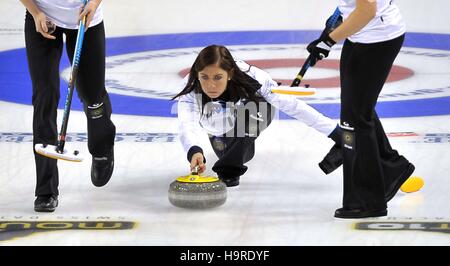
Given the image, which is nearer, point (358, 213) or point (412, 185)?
point (358, 213)

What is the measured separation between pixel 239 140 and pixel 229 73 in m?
0.39

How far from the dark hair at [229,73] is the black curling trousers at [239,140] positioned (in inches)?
5.0

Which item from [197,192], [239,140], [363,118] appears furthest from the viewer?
[239,140]

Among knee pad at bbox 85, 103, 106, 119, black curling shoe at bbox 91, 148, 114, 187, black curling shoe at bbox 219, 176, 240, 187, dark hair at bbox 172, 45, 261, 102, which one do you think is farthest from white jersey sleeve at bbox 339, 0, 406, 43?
black curling shoe at bbox 91, 148, 114, 187

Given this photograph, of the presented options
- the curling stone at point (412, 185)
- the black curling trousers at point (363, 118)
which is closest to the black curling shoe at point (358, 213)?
the black curling trousers at point (363, 118)

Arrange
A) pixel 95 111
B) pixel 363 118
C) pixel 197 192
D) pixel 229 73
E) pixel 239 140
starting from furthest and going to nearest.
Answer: pixel 239 140, pixel 95 111, pixel 229 73, pixel 197 192, pixel 363 118

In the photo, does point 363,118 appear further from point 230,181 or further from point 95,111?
point 95,111

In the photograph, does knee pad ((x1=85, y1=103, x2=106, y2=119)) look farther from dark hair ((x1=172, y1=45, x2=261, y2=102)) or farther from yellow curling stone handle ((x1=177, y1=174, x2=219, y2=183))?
yellow curling stone handle ((x1=177, y1=174, x2=219, y2=183))

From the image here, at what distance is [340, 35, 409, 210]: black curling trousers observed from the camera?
423cm

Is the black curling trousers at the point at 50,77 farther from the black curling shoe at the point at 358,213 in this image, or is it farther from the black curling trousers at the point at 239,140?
the black curling shoe at the point at 358,213

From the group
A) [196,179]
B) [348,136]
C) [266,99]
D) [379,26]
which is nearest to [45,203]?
[196,179]

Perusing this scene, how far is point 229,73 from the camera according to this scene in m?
4.72

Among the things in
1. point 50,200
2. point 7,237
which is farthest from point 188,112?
point 7,237

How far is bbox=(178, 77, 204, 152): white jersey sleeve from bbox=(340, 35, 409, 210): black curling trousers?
675 millimetres
